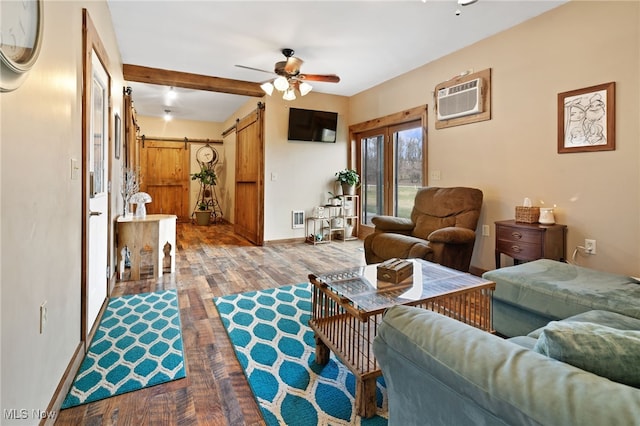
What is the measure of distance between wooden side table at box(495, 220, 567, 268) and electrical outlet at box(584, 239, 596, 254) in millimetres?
160

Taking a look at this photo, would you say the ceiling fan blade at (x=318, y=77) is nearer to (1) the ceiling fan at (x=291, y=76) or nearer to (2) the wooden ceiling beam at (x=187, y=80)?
(1) the ceiling fan at (x=291, y=76)

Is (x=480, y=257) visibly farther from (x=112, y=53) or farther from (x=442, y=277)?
(x=112, y=53)

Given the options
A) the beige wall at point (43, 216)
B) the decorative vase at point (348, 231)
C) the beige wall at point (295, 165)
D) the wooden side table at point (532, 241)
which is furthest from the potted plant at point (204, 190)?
the wooden side table at point (532, 241)

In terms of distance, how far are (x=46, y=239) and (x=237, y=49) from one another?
3.20 m

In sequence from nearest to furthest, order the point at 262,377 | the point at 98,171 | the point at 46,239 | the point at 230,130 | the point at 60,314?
the point at 46,239
the point at 60,314
the point at 262,377
the point at 98,171
the point at 230,130

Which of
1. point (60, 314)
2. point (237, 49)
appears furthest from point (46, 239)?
point (237, 49)

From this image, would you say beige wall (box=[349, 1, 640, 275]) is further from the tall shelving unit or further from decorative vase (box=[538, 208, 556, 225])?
the tall shelving unit

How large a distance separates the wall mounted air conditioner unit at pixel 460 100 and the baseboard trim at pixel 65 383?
4051 millimetres

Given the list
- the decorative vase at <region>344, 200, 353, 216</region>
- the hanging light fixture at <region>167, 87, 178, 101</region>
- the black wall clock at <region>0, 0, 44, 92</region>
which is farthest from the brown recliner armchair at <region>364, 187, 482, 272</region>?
the hanging light fixture at <region>167, 87, 178, 101</region>

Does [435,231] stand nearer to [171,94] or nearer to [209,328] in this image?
[209,328]

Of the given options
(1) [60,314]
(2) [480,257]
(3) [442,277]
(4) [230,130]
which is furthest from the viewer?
(4) [230,130]

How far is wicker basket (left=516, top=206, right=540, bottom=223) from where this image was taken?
2.96 meters

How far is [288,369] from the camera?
1.80 metres

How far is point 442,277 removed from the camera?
1950 millimetres
